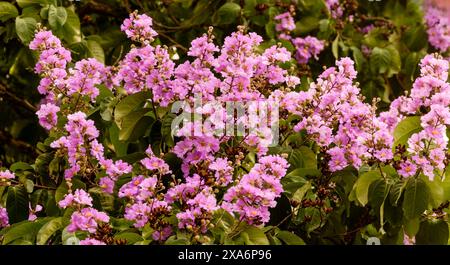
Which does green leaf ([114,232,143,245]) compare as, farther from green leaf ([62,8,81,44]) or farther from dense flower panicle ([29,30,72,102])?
green leaf ([62,8,81,44])

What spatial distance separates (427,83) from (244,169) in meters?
0.59

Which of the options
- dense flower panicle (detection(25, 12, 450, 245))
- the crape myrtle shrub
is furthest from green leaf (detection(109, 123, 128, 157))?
dense flower panicle (detection(25, 12, 450, 245))

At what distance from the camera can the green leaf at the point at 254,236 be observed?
2.38m

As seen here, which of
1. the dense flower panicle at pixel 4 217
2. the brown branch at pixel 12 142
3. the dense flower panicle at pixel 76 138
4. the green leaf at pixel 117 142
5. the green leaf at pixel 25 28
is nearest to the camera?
the dense flower panicle at pixel 76 138

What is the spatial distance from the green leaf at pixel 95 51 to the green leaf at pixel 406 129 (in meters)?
1.48

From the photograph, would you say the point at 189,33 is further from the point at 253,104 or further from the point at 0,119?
the point at 253,104

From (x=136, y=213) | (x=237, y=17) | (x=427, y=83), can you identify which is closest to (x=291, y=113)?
(x=427, y=83)

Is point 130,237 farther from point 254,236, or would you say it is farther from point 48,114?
point 48,114

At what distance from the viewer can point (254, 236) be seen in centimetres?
239

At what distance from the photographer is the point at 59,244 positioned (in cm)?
254

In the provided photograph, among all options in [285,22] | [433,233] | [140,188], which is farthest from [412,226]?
[285,22]

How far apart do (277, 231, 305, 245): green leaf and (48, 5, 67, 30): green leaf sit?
1.52 m

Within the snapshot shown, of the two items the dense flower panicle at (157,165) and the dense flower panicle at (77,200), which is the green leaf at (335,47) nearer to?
the dense flower panicle at (157,165)

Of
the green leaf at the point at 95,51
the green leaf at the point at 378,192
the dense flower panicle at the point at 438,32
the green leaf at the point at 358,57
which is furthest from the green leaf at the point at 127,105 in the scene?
the dense flower panicle at the point at 438,32
